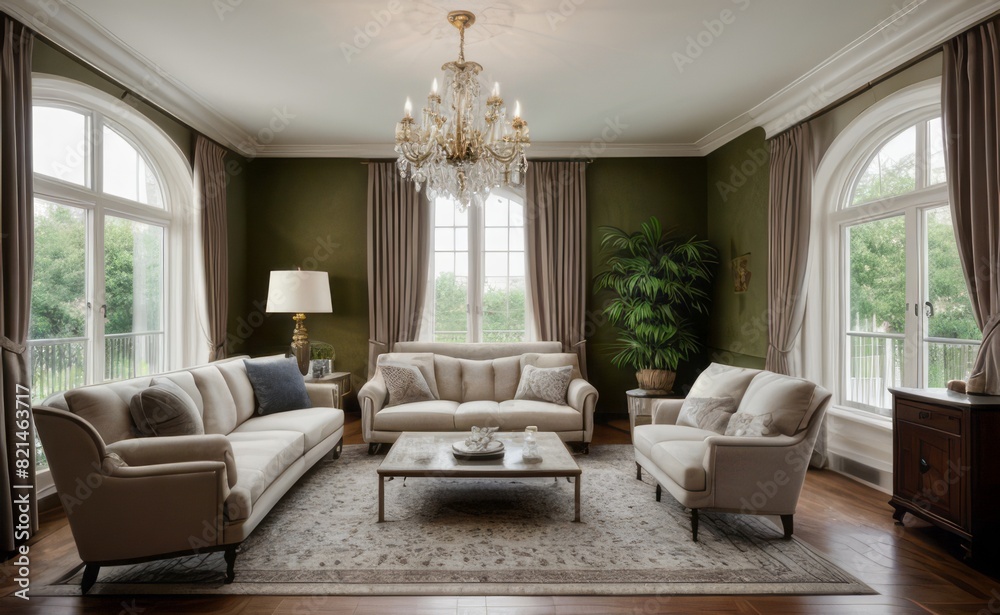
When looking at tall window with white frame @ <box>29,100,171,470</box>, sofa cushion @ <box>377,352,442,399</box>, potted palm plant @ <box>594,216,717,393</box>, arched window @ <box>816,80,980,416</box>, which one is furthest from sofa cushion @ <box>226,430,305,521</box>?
arched window @ <box>816,80,980,416</box>

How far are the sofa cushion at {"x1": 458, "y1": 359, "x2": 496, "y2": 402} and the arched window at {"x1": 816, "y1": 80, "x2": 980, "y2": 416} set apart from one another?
9.15ft

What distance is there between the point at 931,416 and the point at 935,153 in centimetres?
177

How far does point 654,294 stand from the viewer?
5266 millimetres

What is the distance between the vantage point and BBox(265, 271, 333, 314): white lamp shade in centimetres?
501

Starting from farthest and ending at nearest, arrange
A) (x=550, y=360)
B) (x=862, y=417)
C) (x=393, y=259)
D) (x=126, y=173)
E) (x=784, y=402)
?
(x=393, y=259), (x=550, y=360), (x=126, y=173), (x=862, y=417), (x=784, y=402)

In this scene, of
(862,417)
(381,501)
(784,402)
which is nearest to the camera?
(784,402)

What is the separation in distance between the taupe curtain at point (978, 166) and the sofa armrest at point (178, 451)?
3.68m

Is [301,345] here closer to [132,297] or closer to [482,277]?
[132,297]

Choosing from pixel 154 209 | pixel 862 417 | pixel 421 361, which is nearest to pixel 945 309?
pixel 862 417

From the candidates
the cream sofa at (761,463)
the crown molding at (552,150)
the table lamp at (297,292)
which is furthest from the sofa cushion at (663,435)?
the crown molding at (552,150)

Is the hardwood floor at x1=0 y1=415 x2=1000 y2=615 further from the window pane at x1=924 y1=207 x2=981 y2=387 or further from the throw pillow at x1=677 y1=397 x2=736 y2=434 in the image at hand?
the window pane at x1=924 y1=207 x2=981 y2=387

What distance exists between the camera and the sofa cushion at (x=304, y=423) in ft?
11.8

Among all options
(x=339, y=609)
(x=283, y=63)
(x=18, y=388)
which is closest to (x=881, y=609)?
(x=339, y=609)

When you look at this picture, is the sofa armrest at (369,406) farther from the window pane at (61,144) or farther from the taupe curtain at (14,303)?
the window pane at (61,144)
